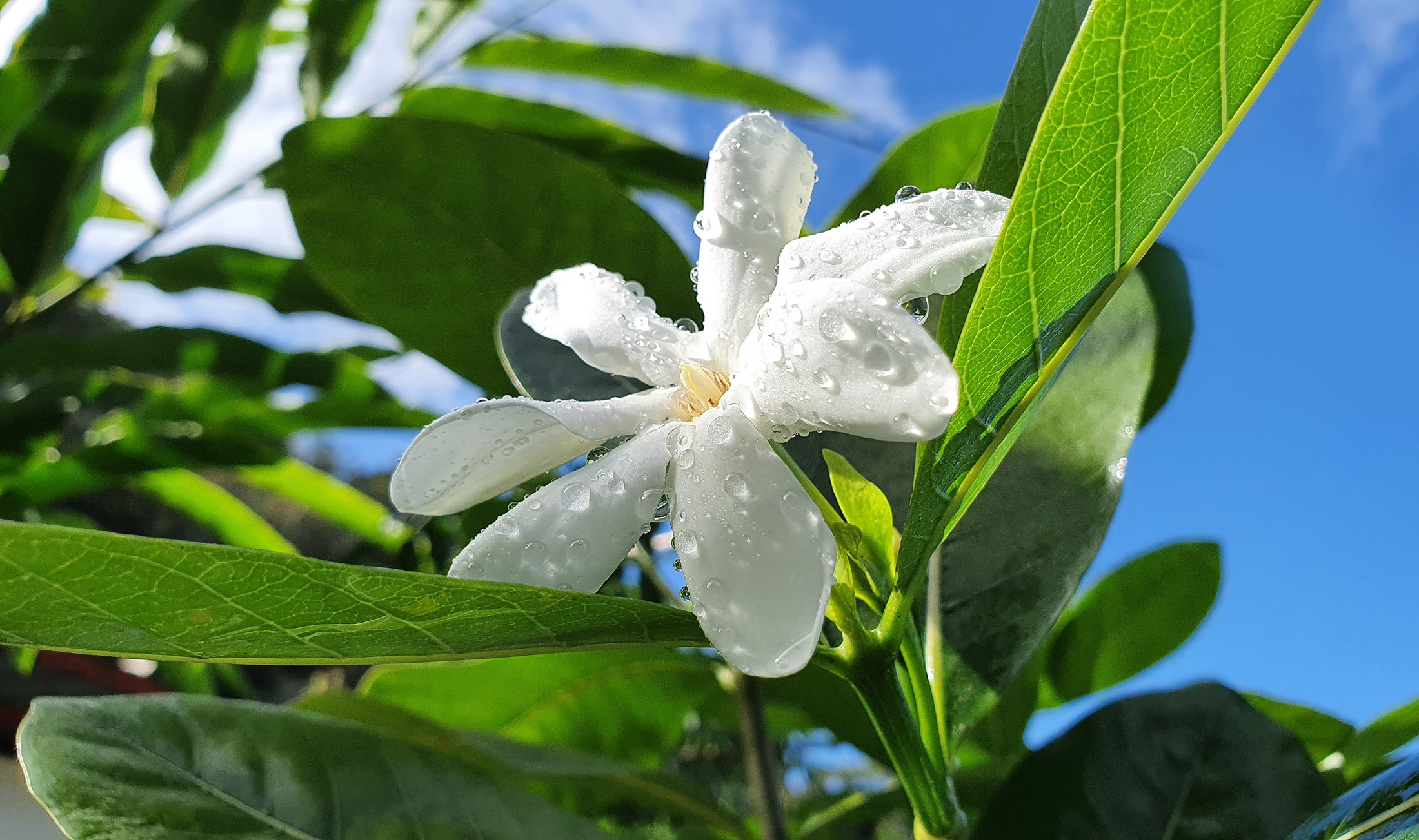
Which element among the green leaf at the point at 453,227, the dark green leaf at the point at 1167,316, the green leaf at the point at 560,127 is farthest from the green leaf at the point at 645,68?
the dark green leaf at the point at 1167,316

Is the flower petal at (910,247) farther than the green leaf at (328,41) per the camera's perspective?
No

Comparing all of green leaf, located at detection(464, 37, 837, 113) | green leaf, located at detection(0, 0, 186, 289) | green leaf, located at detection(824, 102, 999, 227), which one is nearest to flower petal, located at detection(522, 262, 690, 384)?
green leaf, located at detection(824, 102, 999, 227)

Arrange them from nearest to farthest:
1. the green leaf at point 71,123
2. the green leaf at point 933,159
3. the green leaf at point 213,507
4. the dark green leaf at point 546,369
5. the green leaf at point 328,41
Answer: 1. the dark green leaf at point 546,369
2. the green leaf at point 933,159
3. the green leaf at point 71,123
4. the green leaf at point 328,41
5. the green leaf at point 213,507

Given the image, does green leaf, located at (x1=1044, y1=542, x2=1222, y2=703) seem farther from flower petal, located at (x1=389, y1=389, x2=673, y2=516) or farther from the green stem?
flower petal, located at (x1=389, y1=389, x2=673, y2=516)

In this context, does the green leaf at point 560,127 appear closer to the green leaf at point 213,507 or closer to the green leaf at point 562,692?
the green leaf at point 562,692

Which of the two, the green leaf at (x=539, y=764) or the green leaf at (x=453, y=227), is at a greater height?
the green leaf at (x=453, y=227)

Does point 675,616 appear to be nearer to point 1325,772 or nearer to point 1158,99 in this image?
point 1158,99

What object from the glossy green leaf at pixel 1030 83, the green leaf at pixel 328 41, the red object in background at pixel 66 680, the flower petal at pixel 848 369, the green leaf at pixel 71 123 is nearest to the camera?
the flower petal at pixel 848 369

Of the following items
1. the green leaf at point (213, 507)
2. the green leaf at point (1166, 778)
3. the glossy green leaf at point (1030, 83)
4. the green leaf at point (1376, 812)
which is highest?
the glossy green leaf at point (1030, 83)
